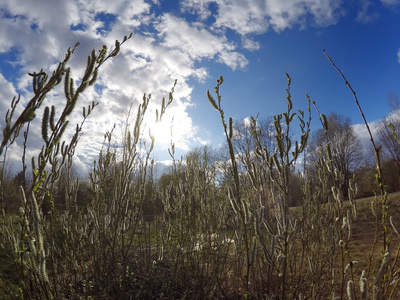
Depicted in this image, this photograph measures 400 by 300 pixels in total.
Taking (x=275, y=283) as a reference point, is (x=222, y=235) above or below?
above

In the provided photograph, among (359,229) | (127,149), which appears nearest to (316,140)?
(359,229)

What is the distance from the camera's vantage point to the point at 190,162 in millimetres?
2994

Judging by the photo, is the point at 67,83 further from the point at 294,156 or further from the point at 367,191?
the point at 367,191

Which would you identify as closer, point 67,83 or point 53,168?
point 67,83

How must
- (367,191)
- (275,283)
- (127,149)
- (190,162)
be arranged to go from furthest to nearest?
1. (367,191)
2. (190,162)
3. (275,283)
4. (127,149)

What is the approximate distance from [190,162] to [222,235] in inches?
36.2

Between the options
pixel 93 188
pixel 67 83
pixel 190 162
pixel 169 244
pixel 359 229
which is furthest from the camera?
pixel 359 229

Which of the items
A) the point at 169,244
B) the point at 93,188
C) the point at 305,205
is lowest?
the point at 169,244

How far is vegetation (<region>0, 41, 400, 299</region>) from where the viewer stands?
951 millimetres

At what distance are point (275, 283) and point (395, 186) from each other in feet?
62.9

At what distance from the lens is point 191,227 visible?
2.73 meters

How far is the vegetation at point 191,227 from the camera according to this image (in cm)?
95

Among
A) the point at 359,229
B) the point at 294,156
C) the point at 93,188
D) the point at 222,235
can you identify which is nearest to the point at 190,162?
the point at 222,235

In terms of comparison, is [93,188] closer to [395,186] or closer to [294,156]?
[294,156]
